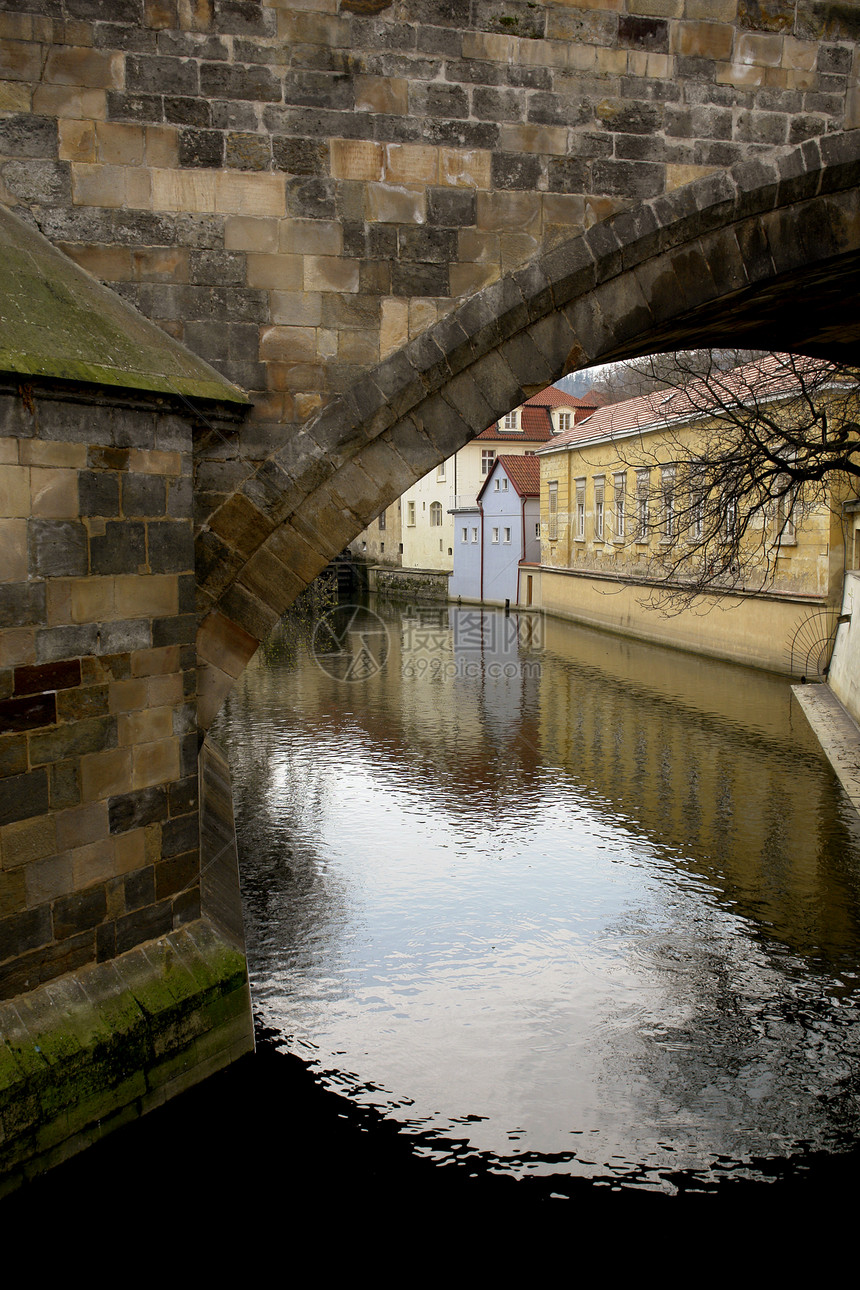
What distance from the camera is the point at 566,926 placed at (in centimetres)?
754

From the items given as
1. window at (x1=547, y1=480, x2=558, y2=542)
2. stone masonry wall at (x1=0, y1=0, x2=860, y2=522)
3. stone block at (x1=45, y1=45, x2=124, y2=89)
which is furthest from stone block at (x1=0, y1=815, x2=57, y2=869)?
window at (x1=547, y1=480, x2=558, y2=542)

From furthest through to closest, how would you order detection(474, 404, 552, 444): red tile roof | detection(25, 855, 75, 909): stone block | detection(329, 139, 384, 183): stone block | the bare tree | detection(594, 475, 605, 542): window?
detection(474, 404, 552, 444): red tile roof
detection(594, 475, 605, 542): window
the bare tree
detection(329, 139, 384, 183): stone block
detection(25, 855, 75, 909): stone block

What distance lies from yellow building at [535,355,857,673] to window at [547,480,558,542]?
6 cm

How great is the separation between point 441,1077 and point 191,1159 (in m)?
1.41

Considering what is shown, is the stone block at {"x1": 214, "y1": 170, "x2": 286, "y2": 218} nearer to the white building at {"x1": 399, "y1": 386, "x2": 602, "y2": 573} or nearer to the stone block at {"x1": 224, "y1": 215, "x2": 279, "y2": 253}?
the stone block at {"x1": 224, "y1": 215, "x2": 279, "y2": 253}

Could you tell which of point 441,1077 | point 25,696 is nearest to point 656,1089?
point 441,1077

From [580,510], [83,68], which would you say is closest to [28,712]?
[83,68]

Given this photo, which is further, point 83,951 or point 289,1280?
point 83,951

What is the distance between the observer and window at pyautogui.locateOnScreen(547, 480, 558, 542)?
1188 inches

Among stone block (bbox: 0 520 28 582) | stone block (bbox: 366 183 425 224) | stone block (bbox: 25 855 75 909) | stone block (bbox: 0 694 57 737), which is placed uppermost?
stone block (bbox: 366 183 425 224)

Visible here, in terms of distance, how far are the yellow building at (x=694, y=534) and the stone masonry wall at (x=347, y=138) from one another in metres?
5.49

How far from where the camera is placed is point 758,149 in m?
5.70

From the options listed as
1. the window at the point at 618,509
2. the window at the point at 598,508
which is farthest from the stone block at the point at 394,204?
the window at the point at 598,508

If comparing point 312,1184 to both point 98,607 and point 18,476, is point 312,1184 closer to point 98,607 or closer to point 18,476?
point 98,607
